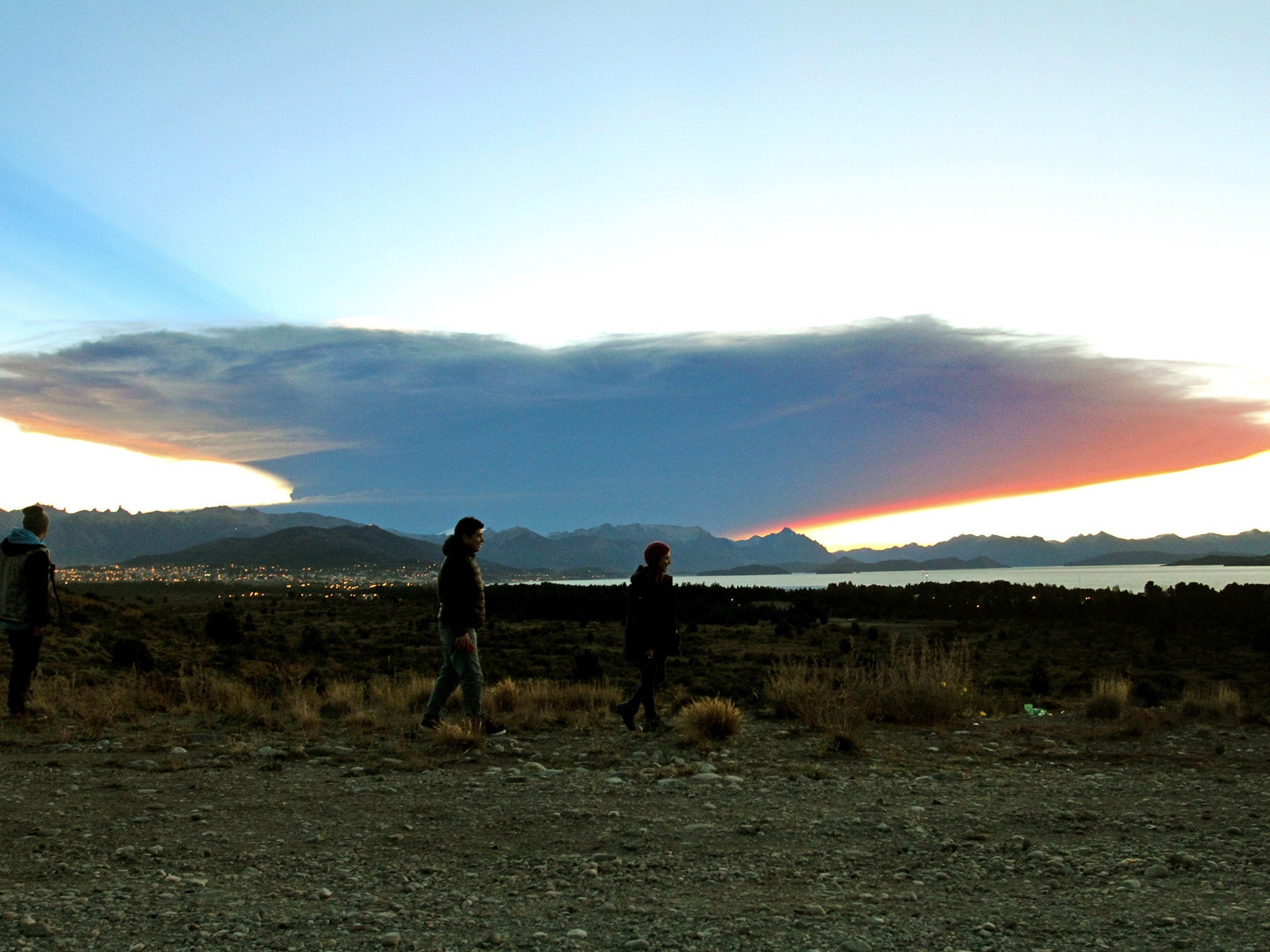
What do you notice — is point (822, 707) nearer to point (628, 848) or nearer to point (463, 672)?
point (463, 672)

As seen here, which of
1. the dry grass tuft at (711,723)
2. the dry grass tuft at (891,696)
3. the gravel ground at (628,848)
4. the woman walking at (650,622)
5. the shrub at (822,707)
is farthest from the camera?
the dry grass tuft at (891,696)

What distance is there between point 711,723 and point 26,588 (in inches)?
293

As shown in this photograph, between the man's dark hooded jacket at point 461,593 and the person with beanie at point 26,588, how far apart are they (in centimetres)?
437

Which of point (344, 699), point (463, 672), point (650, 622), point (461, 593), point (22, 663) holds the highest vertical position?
point (461, 593)

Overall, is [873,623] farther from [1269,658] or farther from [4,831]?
[4,831]

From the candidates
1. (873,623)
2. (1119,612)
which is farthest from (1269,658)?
(873,623)

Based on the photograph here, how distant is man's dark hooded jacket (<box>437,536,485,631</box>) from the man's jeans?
0.36 feet

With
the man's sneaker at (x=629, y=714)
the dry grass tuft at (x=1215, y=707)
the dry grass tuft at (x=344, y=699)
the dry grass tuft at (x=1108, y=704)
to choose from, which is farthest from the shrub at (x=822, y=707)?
the dry grass tuft at (x=344, y=699)

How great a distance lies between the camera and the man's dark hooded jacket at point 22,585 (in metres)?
10.1

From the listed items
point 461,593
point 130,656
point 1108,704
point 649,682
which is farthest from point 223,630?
point 1108,704

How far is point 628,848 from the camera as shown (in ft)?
18.3

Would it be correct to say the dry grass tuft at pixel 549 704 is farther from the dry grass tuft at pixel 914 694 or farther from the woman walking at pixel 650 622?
the dry grass tuft at pixel 914 694

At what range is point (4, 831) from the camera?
588 centimetres

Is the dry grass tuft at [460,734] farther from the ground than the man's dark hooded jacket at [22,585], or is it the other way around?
the man's dark hooded jacket at [22,585]
